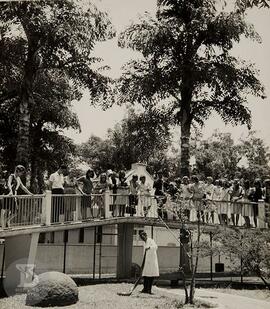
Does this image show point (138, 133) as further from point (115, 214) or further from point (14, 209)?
point (14, 209)

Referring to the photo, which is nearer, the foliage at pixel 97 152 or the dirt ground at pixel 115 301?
the dirt ground at pixel 115 301

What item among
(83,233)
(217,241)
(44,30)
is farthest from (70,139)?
(217,241)

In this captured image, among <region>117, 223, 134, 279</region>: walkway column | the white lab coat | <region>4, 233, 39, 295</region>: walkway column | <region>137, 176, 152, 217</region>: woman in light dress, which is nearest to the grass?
the white lab coat

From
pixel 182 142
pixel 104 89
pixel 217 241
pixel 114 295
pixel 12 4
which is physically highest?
pixel 12 4

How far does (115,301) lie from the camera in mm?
12188

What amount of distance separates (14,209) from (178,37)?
29.5ft

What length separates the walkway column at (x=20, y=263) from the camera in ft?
42.7

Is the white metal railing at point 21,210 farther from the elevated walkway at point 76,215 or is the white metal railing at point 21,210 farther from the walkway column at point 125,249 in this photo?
the walkway column at point 125,249

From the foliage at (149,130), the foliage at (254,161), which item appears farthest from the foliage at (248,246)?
the foliage at (254,161)

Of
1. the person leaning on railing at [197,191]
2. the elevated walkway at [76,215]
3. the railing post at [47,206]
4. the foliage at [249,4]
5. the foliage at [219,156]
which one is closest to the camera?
the foliage at [249,4]

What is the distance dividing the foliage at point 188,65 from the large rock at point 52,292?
7680 millimetres

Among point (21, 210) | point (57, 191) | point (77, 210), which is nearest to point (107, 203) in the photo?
point (77, 210)

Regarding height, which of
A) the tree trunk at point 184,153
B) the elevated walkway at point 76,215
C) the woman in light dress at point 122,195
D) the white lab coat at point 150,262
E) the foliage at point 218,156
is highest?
the foliage at point 218,156

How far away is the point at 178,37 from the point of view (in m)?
18.1
